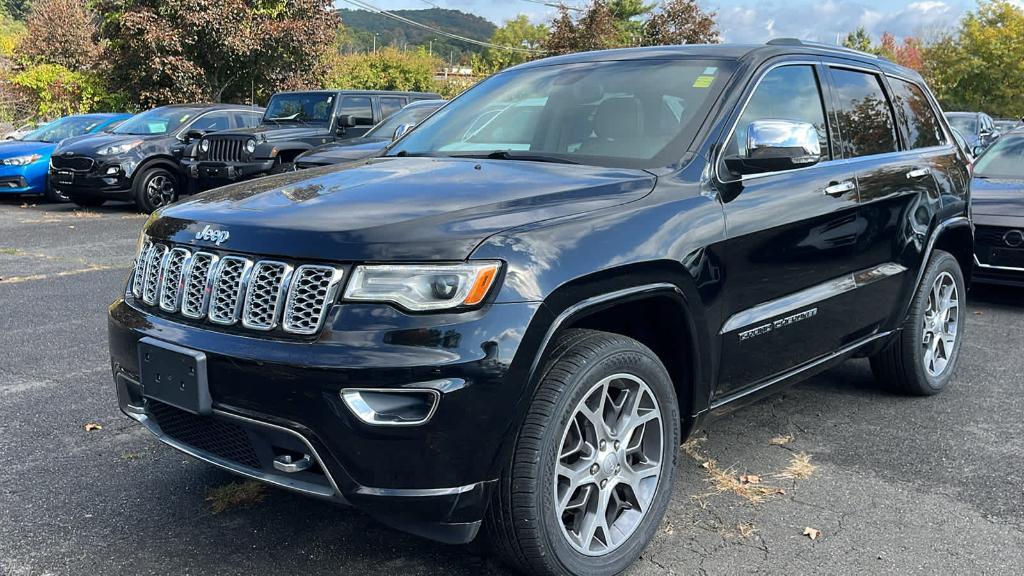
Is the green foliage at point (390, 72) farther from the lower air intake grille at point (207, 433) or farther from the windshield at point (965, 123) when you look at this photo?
the lower air intake grille at point (207, 433)

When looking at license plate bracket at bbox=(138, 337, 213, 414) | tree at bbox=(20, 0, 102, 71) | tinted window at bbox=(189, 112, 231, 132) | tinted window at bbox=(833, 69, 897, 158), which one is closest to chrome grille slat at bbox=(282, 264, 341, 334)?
license plate bracket at bbox=(138, 337, 213, 414)

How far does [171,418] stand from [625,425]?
4.97 ft

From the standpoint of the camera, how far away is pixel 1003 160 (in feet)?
28.0

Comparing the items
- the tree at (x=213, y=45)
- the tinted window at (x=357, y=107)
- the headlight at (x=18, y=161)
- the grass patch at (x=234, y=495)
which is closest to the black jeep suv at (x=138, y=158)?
the headlight at (x=18, y=161)

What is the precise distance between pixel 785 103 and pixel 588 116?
897mm

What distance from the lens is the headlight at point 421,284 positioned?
2.54m

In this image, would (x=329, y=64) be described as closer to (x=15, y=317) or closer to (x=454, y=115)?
(x=15, y=317)

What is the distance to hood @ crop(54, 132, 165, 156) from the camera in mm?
13555

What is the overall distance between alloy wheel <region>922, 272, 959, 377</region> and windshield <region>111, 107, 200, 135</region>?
12.4m

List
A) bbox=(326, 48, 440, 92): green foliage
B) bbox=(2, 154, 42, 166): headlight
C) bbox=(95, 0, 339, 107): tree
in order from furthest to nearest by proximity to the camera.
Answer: bbox=(326, 48, 440, 92): green foliage → bbox=(95, 0, 339, 107): tree → bbox=(2, 154, 42, 166): headlight

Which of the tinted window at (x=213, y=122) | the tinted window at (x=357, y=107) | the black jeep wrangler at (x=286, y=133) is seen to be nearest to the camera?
the black jeep wrangler at (x=286, y=133)

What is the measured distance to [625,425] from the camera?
301cm

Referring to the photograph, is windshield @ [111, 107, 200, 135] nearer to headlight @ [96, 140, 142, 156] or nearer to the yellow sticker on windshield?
headlight @ [96, 140, 142, 156]

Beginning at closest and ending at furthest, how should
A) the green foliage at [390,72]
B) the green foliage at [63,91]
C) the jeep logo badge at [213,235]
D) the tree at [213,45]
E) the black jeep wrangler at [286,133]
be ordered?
the jeep logo badge at [213,235] < the black jeep wrangler at [286,133] < the tree at [213,45] < the green foliage at [63,91] < the green foliage at [390,72]
